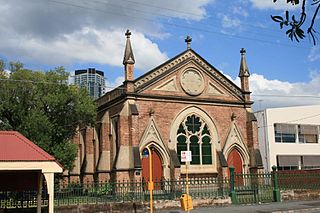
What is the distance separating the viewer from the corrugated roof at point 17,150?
43.4ft

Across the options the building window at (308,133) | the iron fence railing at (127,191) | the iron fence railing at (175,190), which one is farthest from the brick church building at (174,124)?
the building window at (308,133)

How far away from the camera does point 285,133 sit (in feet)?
160

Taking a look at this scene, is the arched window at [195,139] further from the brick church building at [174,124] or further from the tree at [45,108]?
the tree at [45,108]

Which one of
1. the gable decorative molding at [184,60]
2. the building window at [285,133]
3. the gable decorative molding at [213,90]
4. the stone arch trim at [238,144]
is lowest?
the stone arch trim at [238,144]

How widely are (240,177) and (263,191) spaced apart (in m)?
1.81

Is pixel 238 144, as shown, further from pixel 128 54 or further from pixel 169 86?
pixel 128 54

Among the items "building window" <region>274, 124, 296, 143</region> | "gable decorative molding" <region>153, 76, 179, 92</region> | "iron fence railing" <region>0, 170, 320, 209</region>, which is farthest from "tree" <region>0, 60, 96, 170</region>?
"building window" <region>274, 124, 296, 143</region>

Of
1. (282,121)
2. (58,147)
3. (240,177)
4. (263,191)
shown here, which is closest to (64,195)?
(58,147)

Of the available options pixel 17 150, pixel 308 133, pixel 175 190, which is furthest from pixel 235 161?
pixel 17 150

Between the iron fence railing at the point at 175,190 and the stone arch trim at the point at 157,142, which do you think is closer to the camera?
the iron fence railing at the point at 175,190

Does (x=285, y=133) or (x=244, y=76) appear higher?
(x=244, y=76)

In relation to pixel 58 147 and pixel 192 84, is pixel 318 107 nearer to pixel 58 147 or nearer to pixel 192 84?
pixel 192 84

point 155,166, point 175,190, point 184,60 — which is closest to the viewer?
point 175,190

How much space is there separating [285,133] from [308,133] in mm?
4035
